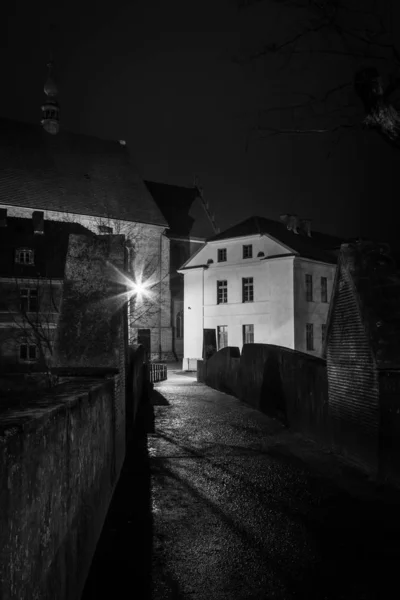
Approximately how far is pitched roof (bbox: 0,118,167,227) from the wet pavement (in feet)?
128

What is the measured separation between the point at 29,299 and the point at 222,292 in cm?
1302

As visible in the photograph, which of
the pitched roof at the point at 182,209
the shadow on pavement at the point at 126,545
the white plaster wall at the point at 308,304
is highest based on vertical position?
the pitched roof at the point at 182,209

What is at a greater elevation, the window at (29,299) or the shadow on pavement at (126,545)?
the window at (29,299)

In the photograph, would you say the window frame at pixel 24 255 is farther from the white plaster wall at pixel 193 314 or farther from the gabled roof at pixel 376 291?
the gabled roof at pixel 376 291

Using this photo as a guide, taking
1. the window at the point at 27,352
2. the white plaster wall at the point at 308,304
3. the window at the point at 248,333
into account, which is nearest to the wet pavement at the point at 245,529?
the white plaster wall at the point at 308,304

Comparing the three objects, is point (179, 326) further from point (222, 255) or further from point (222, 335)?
point (222, 255)

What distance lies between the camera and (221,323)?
39250 millimetres

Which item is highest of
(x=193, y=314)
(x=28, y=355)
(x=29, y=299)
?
(x=29, y=299)

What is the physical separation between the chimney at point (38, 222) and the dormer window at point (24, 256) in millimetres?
2614

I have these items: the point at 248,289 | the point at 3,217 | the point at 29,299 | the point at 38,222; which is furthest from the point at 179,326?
the point at 3,217

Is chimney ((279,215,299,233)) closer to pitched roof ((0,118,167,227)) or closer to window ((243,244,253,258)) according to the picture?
window ((243,244,253,258))

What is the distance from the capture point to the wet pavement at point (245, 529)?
4203mm

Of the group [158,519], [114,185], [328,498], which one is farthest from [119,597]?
[114,185]

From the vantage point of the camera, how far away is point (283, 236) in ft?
128
